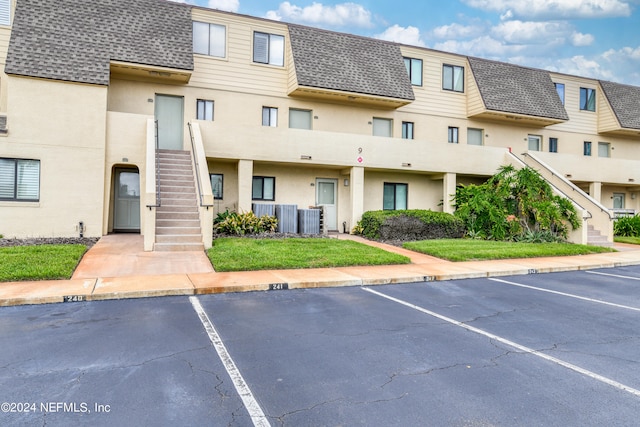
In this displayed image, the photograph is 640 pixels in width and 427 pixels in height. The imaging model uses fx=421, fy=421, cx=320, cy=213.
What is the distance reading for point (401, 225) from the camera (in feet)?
53.3

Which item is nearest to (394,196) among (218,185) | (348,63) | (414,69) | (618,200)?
(414,69)

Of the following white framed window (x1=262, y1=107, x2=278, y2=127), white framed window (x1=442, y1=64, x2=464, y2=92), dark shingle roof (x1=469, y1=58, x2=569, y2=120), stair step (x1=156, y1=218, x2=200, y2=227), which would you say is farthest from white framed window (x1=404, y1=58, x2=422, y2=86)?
stair step (x1=156, y1=218, x2=200, y2=227)

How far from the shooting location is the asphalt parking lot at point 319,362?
3430mm

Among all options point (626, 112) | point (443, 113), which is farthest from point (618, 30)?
point (443, 113)

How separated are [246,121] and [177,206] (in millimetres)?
5922

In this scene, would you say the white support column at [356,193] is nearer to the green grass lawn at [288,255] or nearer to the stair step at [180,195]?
the green grass lawn at [288,255]

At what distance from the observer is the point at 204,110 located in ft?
56.1

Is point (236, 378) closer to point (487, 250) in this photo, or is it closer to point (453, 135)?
point (487, 250)

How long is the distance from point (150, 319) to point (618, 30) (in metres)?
53.5

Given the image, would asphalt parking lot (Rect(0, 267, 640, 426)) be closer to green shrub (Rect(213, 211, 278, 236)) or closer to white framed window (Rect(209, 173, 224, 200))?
green shrub (Rect(213, 211, 278, 236))

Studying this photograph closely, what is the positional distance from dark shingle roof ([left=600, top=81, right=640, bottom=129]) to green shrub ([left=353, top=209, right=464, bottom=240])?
1444cm

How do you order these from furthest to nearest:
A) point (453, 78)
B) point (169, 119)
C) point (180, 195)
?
point (453, 78), point (169, 119), point (180, 195)

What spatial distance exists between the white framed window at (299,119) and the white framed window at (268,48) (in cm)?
210

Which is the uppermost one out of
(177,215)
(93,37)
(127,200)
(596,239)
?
(93,37)
